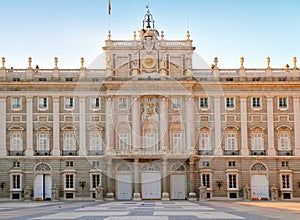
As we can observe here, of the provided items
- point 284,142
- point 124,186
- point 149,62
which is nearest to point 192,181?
point 124,186

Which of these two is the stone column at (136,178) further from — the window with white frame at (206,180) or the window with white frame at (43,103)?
the window with white frame at (43,103)

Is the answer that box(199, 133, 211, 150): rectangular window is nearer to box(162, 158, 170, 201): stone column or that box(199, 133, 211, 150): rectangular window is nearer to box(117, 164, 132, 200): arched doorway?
box(162, 158, 170, 201): stone column

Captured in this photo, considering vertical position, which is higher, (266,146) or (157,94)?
(157,94)

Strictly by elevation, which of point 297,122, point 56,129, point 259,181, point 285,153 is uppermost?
point 297,122

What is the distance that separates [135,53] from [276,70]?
1251 centimetres

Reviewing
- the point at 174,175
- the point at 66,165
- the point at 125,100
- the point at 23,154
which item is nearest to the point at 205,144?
the point at 174,175

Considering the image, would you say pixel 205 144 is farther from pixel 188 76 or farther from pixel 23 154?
pixel 23 154

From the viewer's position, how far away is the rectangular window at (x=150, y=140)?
180ft

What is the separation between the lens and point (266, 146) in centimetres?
5544

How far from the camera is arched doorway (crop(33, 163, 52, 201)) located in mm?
54906

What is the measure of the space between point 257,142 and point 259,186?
3787 millimetres

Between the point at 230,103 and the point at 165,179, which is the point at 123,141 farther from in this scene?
the point at 230,103

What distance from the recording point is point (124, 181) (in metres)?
54.9

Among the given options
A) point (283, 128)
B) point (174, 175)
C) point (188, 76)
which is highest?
point (188, 76)
